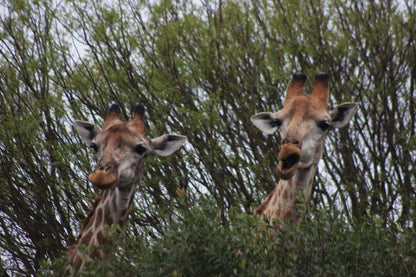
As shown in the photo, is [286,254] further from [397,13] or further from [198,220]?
[397,13]

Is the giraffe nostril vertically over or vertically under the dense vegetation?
under

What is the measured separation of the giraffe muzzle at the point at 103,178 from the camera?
9047 mm

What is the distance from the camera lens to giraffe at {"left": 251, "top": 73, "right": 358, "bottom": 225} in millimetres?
9242

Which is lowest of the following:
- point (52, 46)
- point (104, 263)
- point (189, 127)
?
point (104, 263)

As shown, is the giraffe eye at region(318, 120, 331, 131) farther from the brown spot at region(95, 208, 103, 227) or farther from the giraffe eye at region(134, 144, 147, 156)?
the brown spot at region(95, 208, 103, 227)

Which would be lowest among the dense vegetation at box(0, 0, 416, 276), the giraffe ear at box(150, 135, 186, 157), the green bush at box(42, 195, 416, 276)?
the green bush at box(42, 195, 416, 276)

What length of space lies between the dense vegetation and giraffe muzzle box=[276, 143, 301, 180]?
652 cm

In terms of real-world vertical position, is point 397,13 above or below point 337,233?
above

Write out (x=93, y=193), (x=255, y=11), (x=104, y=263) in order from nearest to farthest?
(x=104, y=263), (x=93, y=193), (x=255, y=11)

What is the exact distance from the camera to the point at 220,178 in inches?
643

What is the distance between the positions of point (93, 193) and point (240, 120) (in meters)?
2.92

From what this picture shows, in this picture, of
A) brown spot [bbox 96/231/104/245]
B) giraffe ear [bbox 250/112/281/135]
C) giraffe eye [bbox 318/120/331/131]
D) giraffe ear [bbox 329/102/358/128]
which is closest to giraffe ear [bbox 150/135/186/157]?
giraffe ear [bbox 250/112/281/135]

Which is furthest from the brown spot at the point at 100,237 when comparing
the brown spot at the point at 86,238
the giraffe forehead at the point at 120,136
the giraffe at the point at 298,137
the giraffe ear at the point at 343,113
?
the giraffe ear at the point at 343,113

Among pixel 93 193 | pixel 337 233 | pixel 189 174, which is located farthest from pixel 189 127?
pixel 337 233
